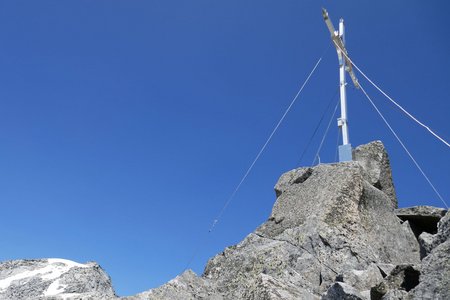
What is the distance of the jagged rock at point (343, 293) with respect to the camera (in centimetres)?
879

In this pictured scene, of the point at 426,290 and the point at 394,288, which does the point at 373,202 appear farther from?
the point at 426,290

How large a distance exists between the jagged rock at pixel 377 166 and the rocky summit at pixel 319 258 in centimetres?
5

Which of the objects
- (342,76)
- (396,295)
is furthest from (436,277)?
(342,76)

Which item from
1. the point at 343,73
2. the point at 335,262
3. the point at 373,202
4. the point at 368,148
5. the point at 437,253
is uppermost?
the point at 343,73

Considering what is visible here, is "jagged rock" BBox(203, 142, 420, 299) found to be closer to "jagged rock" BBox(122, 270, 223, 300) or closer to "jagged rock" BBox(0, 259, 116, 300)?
"jagged rock" BBox(122, 270, 223, 300)

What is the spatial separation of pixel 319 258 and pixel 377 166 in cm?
743

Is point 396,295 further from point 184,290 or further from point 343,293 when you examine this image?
point 184,290

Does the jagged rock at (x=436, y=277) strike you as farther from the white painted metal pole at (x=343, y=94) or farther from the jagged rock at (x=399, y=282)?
the white painted metal pole at (x=343, y=94)

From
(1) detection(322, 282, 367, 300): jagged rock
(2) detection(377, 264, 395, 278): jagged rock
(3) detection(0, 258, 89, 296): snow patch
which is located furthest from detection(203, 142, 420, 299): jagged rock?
(3) detection(0, 258, 89, 296): snow patch

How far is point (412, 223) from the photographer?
55.1 feet

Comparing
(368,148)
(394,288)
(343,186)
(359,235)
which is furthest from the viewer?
(368,148)

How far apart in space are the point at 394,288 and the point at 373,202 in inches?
302

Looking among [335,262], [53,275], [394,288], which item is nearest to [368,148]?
[335,262]

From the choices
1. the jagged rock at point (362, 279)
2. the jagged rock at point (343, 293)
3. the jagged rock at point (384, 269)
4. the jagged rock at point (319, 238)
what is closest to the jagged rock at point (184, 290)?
the jagged rock at point (319, 238)
